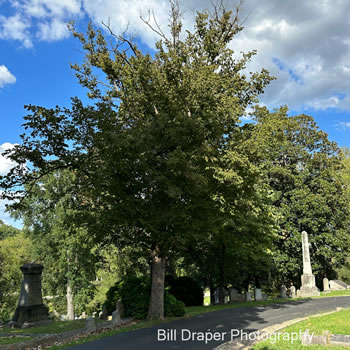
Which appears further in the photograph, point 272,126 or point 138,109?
point 272,126

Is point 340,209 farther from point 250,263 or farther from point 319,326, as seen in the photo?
point 319,326

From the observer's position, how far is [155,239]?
15.0 metres

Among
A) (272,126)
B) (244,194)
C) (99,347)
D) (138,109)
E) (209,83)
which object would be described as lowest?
(99,347)

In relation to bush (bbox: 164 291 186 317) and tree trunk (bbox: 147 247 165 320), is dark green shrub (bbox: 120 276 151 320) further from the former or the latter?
bush (bbox: 164 291 186 317)

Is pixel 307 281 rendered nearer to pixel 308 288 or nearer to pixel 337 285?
pixel 308 288

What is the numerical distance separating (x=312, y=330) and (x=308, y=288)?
55.0ft

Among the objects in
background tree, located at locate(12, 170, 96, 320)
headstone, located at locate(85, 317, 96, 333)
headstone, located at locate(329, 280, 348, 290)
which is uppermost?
background tree, located at locate(12, 170, 96, 320)

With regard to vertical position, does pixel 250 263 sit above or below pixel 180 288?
above

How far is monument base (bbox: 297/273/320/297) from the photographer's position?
24466 millimetres

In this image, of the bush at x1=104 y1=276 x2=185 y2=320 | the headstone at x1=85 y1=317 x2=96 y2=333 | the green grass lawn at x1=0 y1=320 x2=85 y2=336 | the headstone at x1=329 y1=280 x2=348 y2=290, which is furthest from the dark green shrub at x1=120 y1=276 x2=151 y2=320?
the headstone at x1=329 y1=280 x2=348 y2=290

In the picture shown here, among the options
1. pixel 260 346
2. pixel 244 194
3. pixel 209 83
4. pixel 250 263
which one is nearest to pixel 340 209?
pixel 250 263

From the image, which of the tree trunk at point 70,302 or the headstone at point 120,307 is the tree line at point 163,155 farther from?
the tree trunk at point 70,302

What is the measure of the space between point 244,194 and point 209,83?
19.0 ft

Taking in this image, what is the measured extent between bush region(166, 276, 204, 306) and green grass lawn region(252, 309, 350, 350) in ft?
42.4
